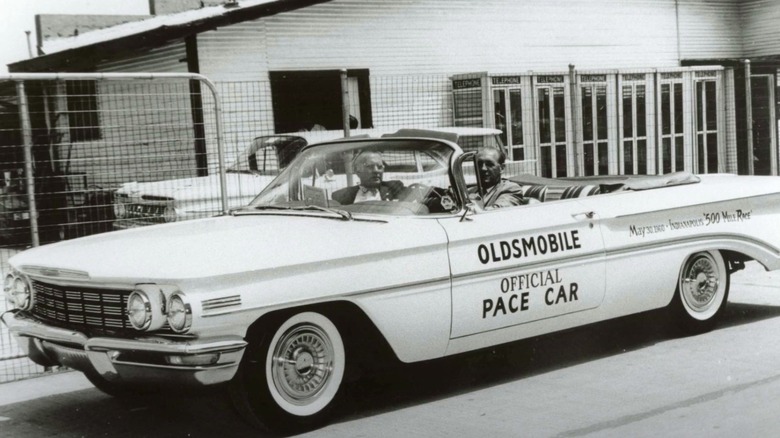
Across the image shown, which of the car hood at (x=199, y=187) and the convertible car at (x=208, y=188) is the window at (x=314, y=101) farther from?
the car hood at (x=199, y=187)

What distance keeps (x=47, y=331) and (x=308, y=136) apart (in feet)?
26.2

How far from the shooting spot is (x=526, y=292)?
5.91 m

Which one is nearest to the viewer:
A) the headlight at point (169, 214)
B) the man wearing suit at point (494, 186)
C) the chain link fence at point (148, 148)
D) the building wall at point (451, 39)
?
the man wearing suit at point (494, 186)

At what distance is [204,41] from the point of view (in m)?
18.0

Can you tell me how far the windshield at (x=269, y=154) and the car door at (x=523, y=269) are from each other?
20.3 feet

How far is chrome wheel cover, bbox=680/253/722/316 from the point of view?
7.10m

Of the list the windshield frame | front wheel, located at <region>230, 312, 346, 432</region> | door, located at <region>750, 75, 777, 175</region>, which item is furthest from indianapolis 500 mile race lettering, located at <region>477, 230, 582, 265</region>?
door, located at <region>750, 75, 777, 175</region>

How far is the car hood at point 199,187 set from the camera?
10.9 metres

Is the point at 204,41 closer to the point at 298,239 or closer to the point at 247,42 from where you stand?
the point at 247,42

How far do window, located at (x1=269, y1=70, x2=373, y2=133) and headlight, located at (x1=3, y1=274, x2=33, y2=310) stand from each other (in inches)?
521

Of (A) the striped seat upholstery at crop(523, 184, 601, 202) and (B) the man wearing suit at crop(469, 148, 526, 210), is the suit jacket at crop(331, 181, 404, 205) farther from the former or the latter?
(A) the striped seat upholstery at crop(523, 184, 601, 202)

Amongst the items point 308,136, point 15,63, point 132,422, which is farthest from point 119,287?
point 15,63

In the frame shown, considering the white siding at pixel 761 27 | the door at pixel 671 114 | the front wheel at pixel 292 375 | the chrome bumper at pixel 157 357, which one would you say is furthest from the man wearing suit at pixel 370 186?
the white siding at pixel 761 27

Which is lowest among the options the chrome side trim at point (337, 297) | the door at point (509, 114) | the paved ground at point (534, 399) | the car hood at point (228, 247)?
the paved ground at point (534, 399)
